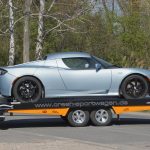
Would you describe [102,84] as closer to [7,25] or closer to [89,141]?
[89,141]

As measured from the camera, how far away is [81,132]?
15180 mm

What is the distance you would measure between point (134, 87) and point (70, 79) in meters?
1.78

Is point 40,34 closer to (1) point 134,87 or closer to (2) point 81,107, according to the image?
(2) point 81,107

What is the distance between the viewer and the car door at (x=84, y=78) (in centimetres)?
1628

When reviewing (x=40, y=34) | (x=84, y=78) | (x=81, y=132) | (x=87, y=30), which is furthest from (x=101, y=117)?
(x=87, y=30)

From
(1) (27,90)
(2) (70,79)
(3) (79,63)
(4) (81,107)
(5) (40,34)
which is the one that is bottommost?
(4) (81,107)

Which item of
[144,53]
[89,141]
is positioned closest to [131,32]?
[144,53]

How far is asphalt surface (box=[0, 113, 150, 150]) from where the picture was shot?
13027mm

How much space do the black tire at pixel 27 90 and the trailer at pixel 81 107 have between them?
160mm

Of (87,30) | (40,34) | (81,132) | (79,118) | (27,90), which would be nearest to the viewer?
(81,132)

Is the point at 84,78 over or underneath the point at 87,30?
underneath

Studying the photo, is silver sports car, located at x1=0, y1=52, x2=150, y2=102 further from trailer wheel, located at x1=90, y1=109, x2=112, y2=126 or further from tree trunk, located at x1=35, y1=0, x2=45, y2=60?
tree trunk, located at x1=35, y1=0, x2=45, y2=60

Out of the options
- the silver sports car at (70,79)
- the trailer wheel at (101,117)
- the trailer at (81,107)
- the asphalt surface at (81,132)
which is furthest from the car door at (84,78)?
the asphalt surface at (81,132)

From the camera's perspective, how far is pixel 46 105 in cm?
1605
